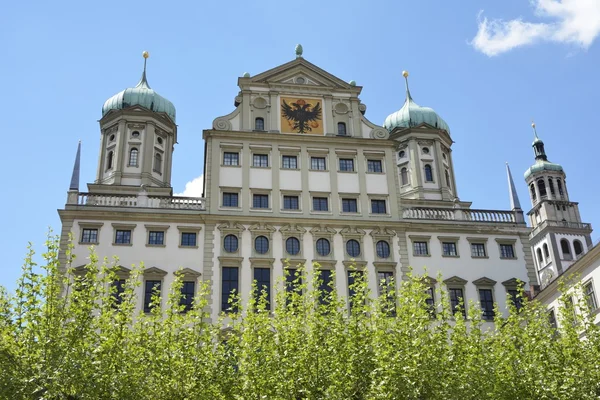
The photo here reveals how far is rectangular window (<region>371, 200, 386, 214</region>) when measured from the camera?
47062 mm

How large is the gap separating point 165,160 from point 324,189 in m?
18.6

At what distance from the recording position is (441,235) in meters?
46.5

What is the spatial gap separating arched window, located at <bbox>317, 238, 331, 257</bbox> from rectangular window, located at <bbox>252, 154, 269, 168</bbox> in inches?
265

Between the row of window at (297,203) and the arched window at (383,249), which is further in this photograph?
the row of window at (297,203)

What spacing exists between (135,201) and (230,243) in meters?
6.90

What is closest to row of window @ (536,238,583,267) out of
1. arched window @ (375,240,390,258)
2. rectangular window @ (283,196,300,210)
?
arched window @ (375,240,390,258)

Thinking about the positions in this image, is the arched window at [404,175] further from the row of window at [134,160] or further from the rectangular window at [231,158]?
the row of window at [134,160]

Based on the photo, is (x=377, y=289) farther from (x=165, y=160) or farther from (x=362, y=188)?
(x=165, y=160)

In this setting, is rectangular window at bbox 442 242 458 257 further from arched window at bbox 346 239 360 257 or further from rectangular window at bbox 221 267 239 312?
rectangular window at bbox 221 267 239 312

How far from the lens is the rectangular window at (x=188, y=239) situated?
144 ft

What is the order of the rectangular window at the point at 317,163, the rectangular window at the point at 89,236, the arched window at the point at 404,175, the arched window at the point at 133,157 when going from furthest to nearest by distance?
the arched window at the point at 404,175 → the arched window at the point at 133,157 → the rectangular window at the point at 317,163 → the rectangular window at the point at 89,236

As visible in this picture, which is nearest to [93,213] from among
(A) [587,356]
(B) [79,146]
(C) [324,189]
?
(B) [79,146]

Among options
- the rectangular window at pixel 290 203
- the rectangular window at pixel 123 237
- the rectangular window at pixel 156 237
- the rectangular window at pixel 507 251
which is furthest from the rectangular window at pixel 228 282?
the rectangular window at pixel 507 251

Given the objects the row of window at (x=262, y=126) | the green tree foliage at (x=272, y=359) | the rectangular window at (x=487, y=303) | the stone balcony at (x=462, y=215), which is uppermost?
the row of window at (x=262, y=126)
